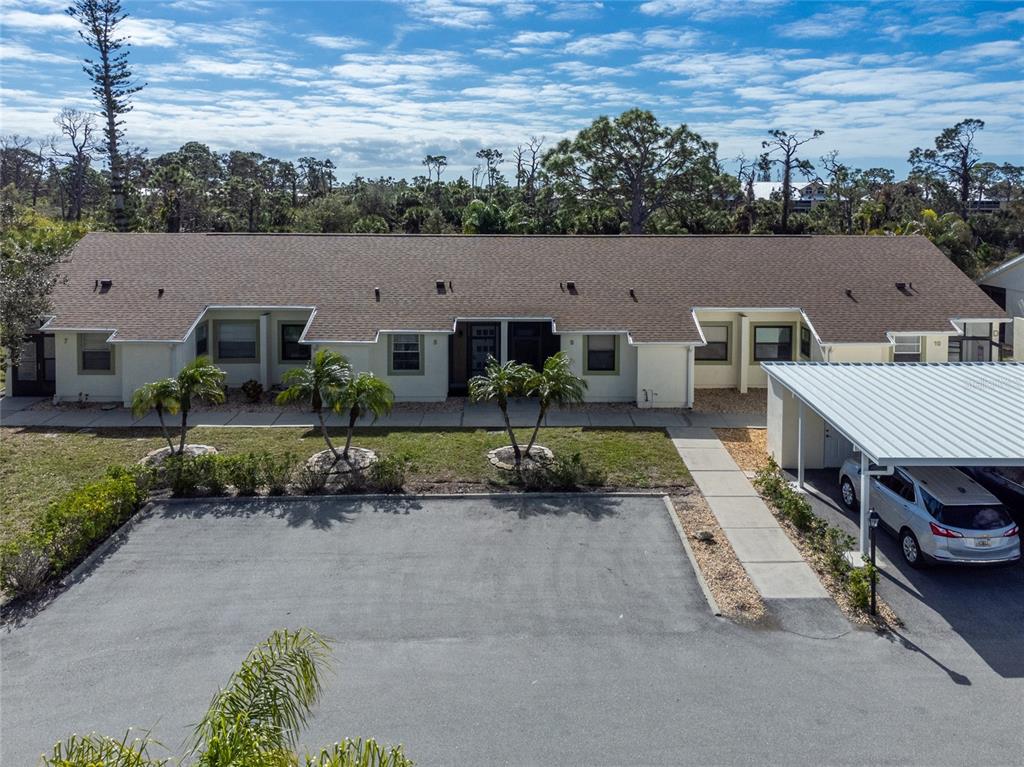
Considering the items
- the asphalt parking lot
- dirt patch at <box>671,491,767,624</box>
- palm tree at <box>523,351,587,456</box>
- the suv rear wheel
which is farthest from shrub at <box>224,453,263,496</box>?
the suv rear wheel

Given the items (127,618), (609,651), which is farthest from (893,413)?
(127,618)

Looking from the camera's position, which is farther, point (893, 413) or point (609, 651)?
point (893, 413)

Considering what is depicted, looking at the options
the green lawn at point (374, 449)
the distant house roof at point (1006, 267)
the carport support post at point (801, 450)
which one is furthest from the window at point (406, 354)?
the distant house roof at point (1006, 267)

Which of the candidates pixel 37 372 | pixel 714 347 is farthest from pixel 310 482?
pixel 714 347

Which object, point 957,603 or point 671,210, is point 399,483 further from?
point 671,210

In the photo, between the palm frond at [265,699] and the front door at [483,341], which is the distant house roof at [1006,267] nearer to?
the front door at [483,341]
